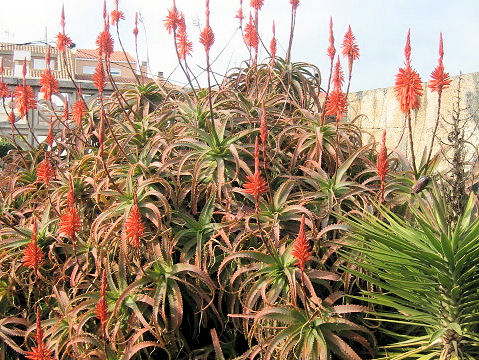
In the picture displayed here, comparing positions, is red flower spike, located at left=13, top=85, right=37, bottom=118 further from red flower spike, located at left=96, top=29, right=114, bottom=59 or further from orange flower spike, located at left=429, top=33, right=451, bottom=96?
orange flower spike, located at left=429, top=33, right=451, bottom=96

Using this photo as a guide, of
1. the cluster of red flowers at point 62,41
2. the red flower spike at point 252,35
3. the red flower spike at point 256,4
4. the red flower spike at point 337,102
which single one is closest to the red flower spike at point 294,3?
the red flower spike at point 256,4

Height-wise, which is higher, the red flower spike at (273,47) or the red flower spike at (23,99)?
the red flower spike at (273,47)

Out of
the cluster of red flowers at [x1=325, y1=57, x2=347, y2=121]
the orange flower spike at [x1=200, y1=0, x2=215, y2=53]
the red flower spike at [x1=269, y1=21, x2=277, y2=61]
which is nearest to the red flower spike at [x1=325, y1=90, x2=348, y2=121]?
the cluster of red flowers at [x1=325, y1=57, x2=347, y2=121]

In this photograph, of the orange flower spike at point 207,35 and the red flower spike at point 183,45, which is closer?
the orange flower spike at point 207,35

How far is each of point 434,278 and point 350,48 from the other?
3.17ft

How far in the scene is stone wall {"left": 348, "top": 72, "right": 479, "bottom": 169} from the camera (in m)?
3.24

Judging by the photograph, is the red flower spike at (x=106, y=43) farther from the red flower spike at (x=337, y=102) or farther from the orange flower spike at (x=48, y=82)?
the red flower spike at (x=337, y=102)

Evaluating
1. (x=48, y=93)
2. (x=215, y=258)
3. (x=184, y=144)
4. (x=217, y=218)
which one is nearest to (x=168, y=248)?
(x=215, y=258)

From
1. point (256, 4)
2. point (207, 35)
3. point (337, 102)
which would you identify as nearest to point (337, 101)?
point (337, 102)

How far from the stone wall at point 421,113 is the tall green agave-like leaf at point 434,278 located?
1063 millimetres

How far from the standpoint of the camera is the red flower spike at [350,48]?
2.21m

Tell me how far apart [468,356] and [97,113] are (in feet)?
7.83

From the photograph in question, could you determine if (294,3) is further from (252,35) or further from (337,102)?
(337,102)

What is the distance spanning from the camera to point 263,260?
6.40ft
